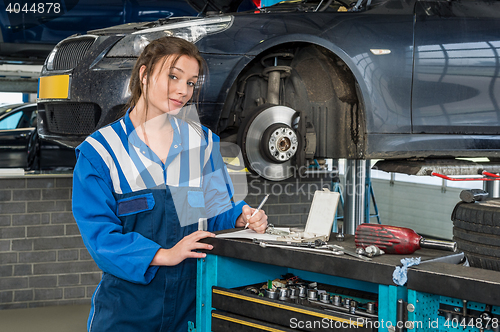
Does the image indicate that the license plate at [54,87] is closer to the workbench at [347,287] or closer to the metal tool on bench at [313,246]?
the workbench at [347,287]

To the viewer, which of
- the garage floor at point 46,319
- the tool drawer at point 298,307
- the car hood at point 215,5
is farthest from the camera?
the car hood at point 215,5

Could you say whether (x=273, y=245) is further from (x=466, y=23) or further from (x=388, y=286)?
(x=466, y=23)

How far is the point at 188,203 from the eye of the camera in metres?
1.40

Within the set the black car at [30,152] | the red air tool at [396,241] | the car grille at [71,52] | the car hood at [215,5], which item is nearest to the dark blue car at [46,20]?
the black car at [30,152]

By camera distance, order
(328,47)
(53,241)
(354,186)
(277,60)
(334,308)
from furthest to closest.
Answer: (354,186) → (53,241) → (277,60) → (328,47) → (334,308)

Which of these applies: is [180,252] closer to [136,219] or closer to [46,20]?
[136,219]

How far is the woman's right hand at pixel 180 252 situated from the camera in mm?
1280

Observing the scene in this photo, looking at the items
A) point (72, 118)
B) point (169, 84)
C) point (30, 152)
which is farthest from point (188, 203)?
point (30, 152)

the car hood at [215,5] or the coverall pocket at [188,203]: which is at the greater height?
the car hood at [215,5]

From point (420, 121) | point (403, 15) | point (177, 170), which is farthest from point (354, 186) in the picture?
point (177, 170)

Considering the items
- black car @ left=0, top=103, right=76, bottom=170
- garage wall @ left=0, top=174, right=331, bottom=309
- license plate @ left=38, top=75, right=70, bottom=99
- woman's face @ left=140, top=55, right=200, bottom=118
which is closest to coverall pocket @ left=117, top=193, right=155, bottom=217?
woman's face @ left=140, top=55, right=200, bottom=118

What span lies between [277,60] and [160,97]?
156 cm

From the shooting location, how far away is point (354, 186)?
4238mm

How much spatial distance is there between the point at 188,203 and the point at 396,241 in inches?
22.5
